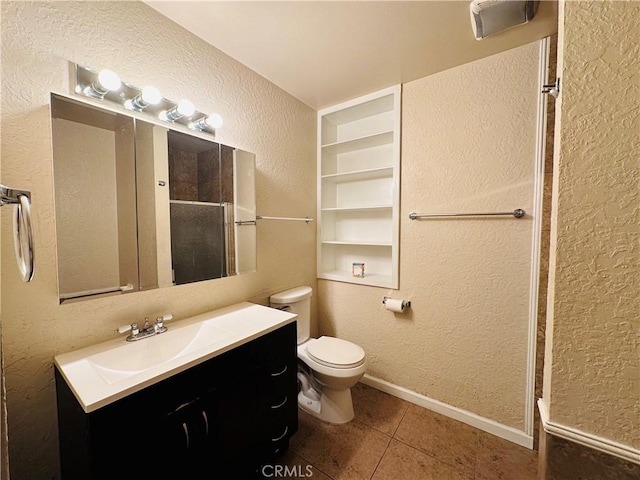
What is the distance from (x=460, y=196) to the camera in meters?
1.73

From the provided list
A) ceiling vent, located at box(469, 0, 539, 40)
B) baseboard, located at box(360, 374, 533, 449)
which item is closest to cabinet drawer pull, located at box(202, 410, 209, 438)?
baseboard, located at box(360, 374, 533, 449)

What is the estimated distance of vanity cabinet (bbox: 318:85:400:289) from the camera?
2125 mm

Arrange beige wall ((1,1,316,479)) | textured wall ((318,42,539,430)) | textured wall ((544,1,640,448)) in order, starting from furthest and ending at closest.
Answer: textured wall ((318,42,539,430)) → beige wall ((1,1,316,479)) → textured wall ((544,1,640,448))

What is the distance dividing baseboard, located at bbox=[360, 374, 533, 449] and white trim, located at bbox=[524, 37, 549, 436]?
7 cm

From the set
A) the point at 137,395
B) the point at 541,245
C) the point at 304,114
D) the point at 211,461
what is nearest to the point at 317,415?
the point at 211,461

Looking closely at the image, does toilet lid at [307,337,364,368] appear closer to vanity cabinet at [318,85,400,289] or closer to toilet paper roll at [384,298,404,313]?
toilet paper roll at [384,298,404,313]

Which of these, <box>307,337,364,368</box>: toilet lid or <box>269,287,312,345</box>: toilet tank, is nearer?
<box>307,337,364,368</box>: toilet lid

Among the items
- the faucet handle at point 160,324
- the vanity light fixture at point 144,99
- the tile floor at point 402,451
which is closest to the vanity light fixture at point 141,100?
the vanity light fixture at point 144,99

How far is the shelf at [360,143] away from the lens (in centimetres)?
206

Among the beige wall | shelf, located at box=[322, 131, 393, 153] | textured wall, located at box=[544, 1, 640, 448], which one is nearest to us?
textured wall, located at box=[544, 1, 640, 448]

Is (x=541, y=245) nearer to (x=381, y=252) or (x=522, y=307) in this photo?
(x=522, y=307)

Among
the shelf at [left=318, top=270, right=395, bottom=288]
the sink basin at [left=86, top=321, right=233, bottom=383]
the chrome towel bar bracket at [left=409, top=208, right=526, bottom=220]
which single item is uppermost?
the chrome towel bar bracket at [left=409, top=208, right=526, bottom=220]

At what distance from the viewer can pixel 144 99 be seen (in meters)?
1.21

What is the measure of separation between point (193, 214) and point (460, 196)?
1661 mm
